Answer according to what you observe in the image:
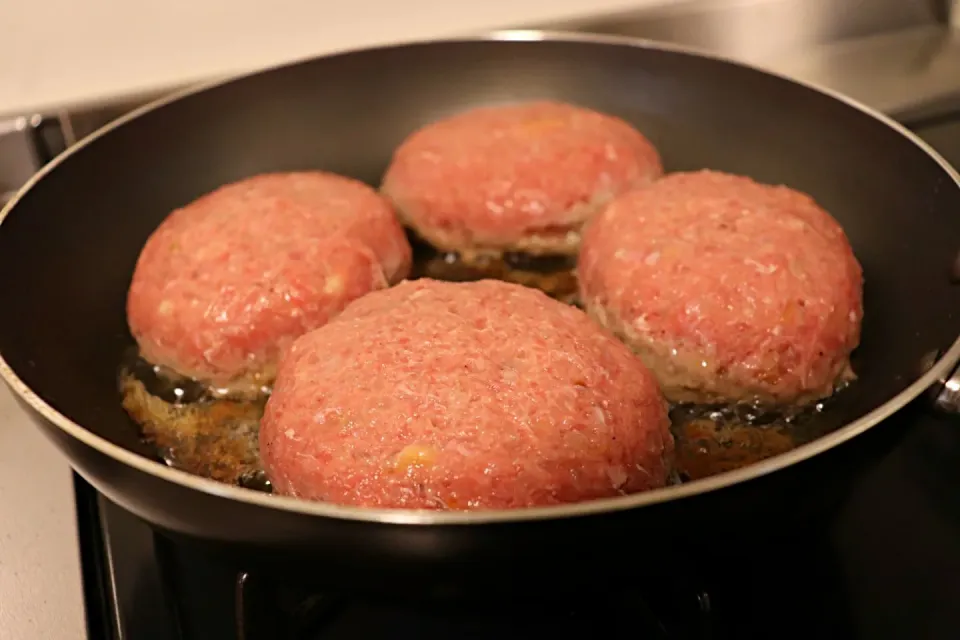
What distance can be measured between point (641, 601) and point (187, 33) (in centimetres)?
119

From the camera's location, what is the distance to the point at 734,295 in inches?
41.3

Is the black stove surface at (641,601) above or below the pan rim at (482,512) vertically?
below

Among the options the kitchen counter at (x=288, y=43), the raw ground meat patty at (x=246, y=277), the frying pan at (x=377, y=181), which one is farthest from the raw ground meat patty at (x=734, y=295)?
the kitchen counter at (x=288, y=43)

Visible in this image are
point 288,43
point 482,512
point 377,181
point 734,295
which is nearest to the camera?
point 482,512

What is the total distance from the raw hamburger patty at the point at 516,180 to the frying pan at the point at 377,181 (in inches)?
5.3

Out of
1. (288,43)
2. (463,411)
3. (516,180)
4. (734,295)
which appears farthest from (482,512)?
(288,43)

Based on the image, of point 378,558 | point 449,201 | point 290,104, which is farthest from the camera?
point 290,104

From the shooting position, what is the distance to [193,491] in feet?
2.22

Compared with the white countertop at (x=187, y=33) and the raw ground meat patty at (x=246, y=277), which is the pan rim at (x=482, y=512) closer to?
the raw ground meat patty at (x=246, y=277)

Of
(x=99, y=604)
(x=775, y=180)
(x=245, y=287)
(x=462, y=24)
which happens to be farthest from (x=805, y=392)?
(x=462, y=24)

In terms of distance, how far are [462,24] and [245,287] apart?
77cm

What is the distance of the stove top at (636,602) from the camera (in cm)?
88

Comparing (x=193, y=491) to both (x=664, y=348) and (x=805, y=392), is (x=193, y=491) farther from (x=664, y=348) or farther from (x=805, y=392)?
(x=805, y=392)

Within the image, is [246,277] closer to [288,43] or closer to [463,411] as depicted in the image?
[463,411]
